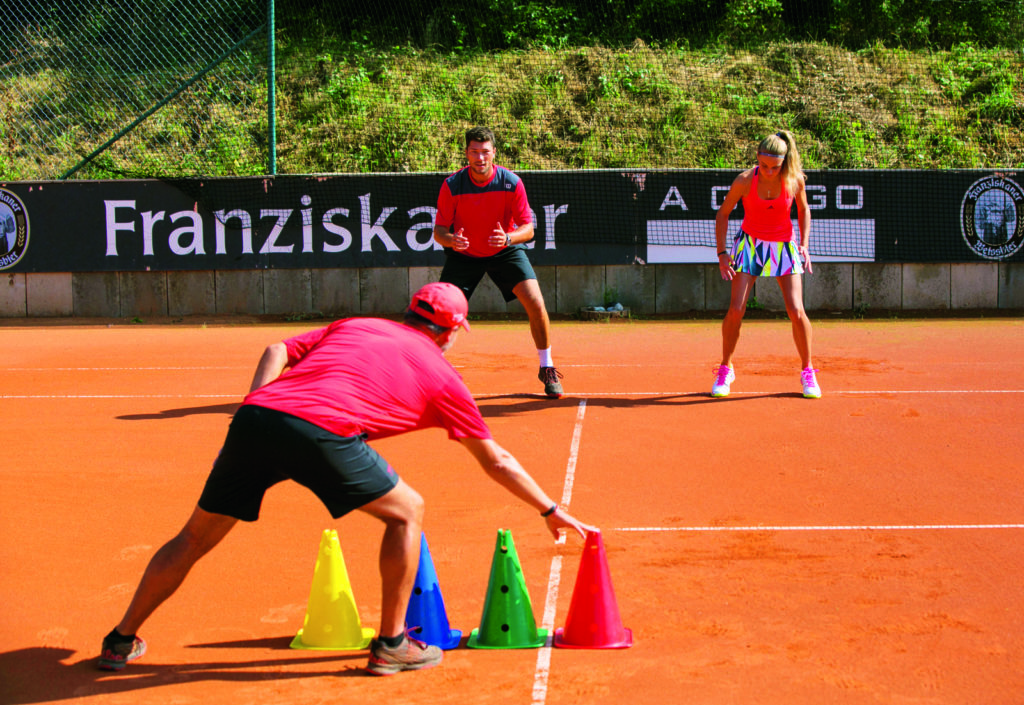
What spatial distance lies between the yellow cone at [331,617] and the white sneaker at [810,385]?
18.3 ft

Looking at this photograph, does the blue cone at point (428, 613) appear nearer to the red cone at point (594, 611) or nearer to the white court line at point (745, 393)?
the red cone at point (594, 611)

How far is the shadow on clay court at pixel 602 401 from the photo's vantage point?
853 centimetres

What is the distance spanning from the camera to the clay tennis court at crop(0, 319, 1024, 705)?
360 cm

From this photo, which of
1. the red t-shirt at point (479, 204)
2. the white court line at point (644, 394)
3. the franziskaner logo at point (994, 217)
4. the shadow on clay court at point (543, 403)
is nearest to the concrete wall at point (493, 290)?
the franziskaner logo at point (994, 217)

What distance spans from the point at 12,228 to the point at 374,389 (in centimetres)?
1499

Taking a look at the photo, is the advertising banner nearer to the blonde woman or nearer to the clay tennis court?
the clay tennis court

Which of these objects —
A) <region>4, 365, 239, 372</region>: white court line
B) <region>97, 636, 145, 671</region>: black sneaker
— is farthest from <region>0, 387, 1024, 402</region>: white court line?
<region>97, 636, 145, 671</region>: black sneaker

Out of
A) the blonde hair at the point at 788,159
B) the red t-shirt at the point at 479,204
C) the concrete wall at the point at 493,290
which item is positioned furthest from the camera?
the concrete wall at the point at 493,290

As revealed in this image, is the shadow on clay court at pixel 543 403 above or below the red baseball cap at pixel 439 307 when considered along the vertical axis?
below

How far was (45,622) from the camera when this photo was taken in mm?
4156

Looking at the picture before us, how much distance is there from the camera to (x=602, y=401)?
8.80 metres

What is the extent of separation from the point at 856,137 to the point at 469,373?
37.1ft

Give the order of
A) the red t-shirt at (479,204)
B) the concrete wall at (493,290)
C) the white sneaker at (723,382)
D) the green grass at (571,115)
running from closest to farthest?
the red t-shirt at (479,204) < the white sneaker at (723,382) < the concrete wall at (493,290) < the green grass at (571,115)

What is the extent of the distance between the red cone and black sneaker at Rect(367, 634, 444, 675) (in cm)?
51
